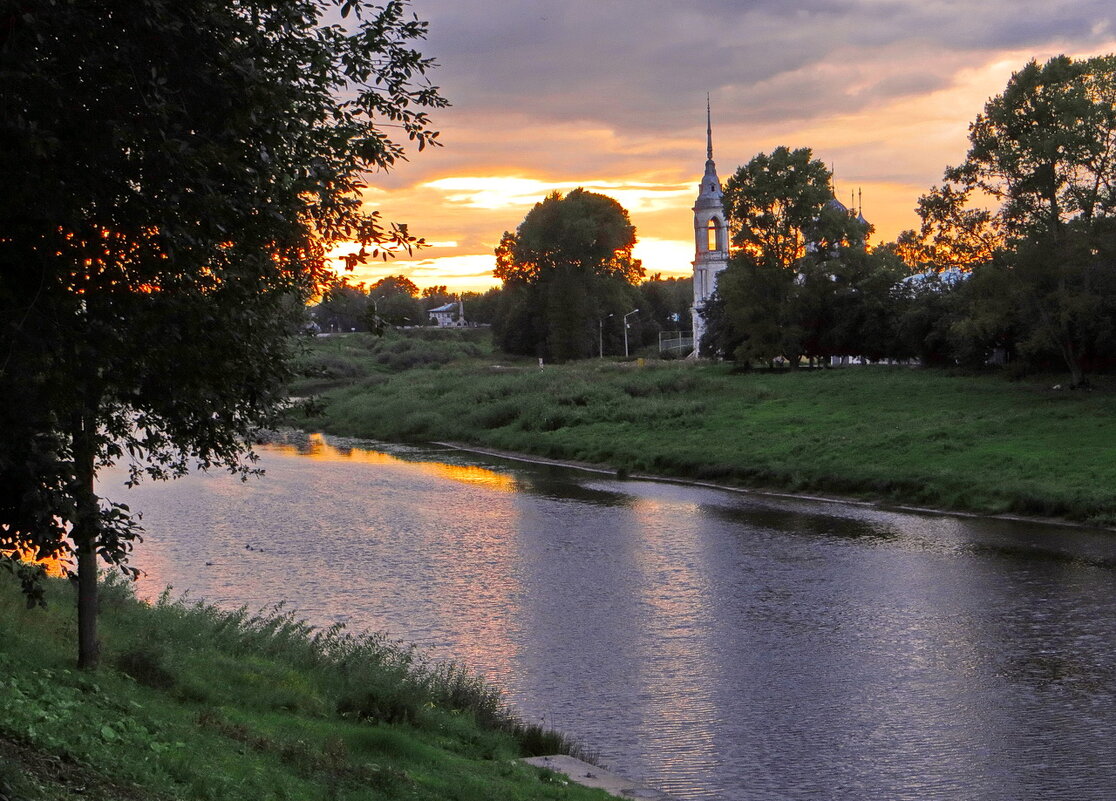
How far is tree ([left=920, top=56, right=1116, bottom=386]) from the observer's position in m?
43.1

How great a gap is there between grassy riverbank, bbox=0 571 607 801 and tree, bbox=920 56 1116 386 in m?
34.9

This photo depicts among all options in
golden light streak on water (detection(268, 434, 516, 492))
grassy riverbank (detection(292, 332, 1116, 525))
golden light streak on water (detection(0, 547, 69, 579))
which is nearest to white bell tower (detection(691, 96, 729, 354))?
grassy riverbank (detection(292, 332, 1116, 525))

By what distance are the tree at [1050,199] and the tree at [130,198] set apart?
39.6 meters

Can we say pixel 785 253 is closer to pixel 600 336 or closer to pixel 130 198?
pixel 600 336

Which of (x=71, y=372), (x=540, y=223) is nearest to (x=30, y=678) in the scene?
(x=71, y=372)

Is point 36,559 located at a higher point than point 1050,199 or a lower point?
→ lower

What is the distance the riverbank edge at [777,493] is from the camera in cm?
3104

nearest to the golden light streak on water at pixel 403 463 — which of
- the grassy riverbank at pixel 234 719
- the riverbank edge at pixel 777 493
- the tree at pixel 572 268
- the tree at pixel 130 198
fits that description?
the riverbank edge at pixel 777 493

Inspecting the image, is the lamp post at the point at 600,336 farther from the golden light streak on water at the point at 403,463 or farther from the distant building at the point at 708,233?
the golden light streak on water at the point at 403,463

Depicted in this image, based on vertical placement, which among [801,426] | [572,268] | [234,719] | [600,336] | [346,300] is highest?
[572,268]

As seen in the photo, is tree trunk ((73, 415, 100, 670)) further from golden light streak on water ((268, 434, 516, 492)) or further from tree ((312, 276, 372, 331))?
golden light streak on water ((268, 434, 516, 492))

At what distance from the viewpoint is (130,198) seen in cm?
724

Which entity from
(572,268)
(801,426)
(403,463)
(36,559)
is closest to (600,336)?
(572,268)

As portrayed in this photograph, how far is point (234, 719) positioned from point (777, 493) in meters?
29.8
